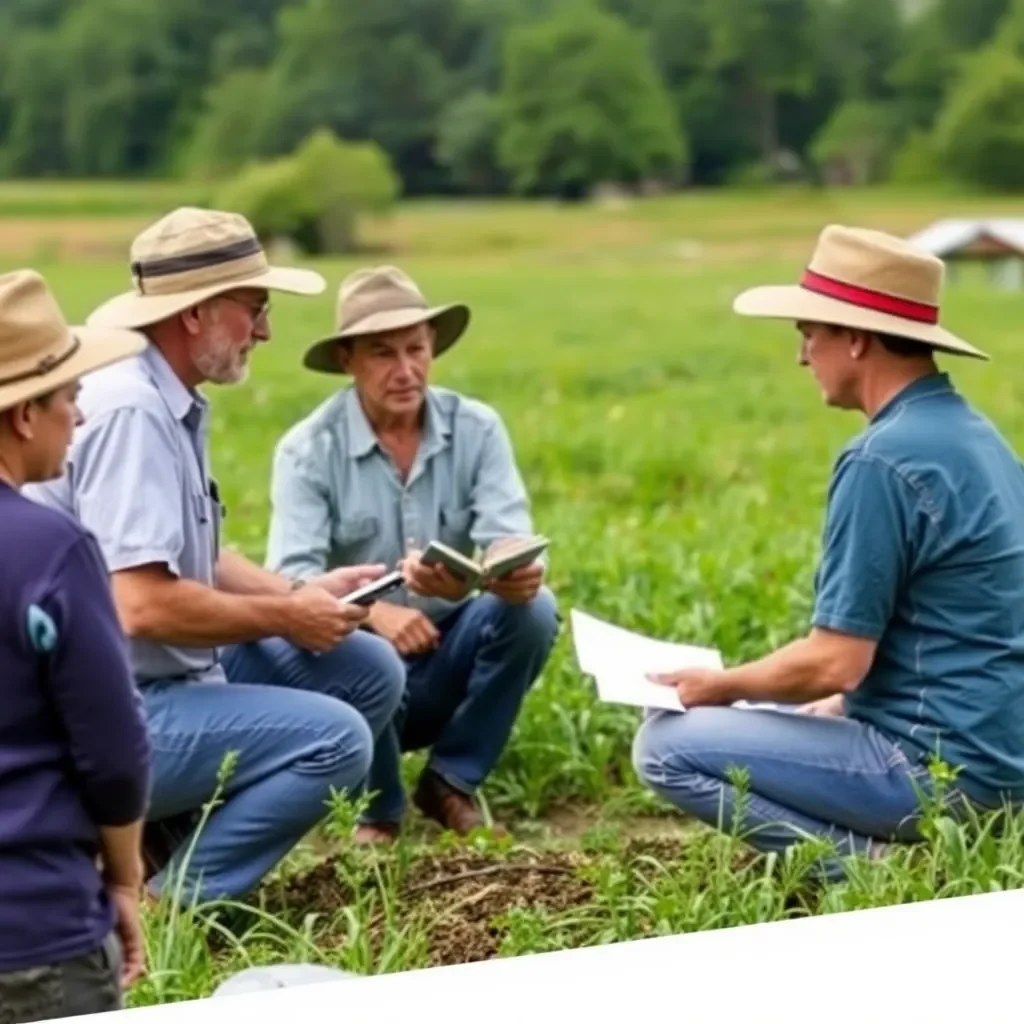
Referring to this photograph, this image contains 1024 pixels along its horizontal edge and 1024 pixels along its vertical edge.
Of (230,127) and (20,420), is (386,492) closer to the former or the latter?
(20,420)

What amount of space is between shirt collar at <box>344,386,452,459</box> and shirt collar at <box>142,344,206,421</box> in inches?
25.1

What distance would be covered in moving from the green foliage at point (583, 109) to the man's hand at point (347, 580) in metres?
3.90

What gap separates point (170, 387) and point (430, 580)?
63 cm

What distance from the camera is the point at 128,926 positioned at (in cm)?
269

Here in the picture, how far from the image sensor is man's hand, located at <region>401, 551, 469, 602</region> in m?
3.94

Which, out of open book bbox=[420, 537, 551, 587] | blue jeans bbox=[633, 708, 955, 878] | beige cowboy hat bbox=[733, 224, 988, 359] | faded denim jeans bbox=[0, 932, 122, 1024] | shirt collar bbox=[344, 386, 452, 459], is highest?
beige cowboy hat bbox=[733, 224, 988, 359]

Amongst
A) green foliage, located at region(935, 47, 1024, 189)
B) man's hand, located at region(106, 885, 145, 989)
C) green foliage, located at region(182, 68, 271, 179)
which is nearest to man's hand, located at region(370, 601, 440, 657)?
man's hand, located at region(106, 885, 145, 989)

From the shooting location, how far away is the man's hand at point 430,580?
394 cm

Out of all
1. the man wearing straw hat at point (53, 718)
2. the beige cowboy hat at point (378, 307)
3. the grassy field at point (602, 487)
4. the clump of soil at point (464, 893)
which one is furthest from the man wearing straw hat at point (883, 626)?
the man wearing straw hat at point (53, 718)

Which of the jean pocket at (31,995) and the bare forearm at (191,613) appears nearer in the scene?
the jean pocket at (31,995)

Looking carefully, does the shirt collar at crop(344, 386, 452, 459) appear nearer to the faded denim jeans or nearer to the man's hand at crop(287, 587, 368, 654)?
the man's hand at crop(287, 587, 368, 654)

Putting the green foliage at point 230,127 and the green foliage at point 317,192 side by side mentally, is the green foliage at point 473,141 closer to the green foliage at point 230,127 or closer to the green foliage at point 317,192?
the green foliage at point 317,192

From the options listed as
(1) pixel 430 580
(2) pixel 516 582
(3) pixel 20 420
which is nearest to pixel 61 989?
(3) pixel 20 420

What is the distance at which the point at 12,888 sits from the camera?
2508 millimetres
